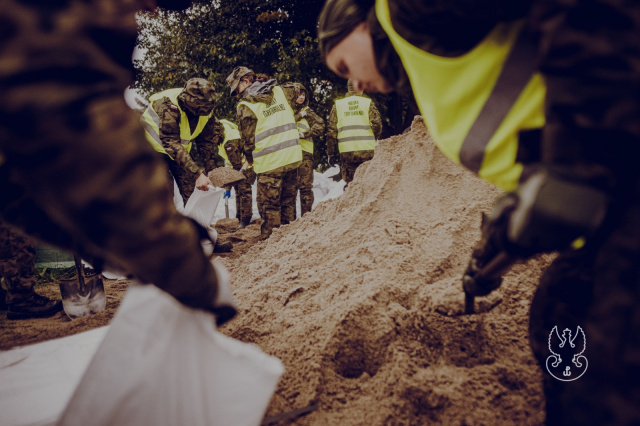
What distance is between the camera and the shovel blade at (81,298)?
2.79m

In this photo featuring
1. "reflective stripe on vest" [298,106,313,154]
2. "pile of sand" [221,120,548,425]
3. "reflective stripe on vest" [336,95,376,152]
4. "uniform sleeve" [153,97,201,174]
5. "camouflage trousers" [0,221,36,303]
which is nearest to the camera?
"pile of sand" [221,120,548,425]

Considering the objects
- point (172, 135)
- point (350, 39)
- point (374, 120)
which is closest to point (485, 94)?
point (350, 39)

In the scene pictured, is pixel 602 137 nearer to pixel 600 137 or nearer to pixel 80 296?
pixel 600 137

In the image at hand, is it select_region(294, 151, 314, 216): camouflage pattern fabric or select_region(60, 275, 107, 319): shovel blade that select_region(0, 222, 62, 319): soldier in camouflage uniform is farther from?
select_region(294, 151, 314, 216): camouflage pattern fabric

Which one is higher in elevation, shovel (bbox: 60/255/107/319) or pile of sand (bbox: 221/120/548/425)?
pile of sand (bbox: 221/120/548/425)

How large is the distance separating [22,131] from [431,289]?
1.54 meters

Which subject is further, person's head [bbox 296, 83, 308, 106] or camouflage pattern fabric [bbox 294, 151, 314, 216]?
camouflage pattern fabric [bbox 294, 151, 314, 216]

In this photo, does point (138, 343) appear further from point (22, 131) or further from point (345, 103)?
point (345, 103)

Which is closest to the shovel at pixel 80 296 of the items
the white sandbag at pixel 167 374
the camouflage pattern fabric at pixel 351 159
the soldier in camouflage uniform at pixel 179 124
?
the soldier in camouflage uniform at pixel 179 124

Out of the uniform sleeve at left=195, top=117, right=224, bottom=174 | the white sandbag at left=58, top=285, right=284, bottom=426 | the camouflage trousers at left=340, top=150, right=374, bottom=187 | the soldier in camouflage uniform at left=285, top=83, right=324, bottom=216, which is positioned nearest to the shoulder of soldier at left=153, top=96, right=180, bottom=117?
the uniform sleeve at left=195, top=117, right=224, bottom=174

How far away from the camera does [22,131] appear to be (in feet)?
1.60

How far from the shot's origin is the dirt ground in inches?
48.0

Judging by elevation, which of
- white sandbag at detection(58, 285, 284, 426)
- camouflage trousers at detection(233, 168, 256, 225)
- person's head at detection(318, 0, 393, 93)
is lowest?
camouflage trousers at detection(233, 168, 256, 225)

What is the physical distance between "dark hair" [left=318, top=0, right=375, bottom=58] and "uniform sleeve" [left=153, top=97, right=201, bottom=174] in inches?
131
